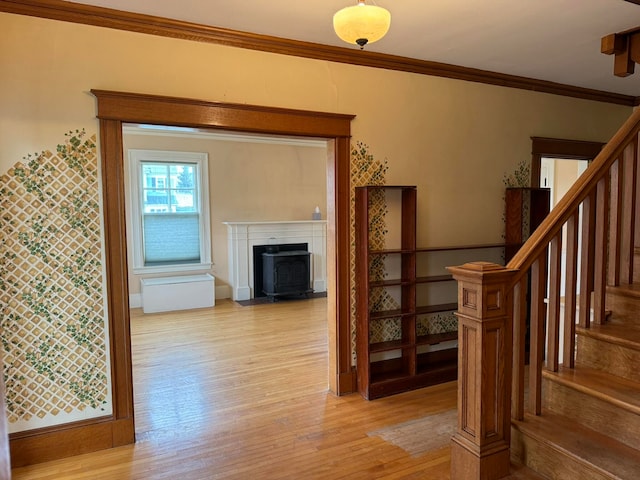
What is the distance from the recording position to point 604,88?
4.71 metres

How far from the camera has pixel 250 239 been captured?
287 inches

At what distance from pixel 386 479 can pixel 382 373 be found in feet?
4.29

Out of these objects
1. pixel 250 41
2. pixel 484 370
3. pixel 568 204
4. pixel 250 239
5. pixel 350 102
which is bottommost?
pixel 484 370

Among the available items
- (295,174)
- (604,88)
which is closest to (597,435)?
(604,88)

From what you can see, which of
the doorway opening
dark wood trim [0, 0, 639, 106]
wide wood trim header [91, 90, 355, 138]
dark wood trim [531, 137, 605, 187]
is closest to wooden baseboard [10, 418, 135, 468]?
the doorway opening

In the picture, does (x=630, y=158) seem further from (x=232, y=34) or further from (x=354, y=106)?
(x=232, y=34)

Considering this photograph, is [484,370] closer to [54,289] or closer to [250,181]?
[54,289]

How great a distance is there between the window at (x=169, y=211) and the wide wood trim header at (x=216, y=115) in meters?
4.12

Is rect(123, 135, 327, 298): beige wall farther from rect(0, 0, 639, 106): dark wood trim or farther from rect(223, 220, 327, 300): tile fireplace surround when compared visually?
rect(0, 0, 639, 106): dark wood trim

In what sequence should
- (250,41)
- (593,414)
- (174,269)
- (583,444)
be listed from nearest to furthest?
(583,444), (593,414), (250,41), (174,269)

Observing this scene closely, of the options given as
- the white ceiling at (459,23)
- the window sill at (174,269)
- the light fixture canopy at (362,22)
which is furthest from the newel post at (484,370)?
the window sill at (174,269)

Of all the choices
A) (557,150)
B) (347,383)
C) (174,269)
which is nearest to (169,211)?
(174,269)

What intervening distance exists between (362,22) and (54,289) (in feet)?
7.76

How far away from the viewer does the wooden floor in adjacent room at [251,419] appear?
8.46 ft
